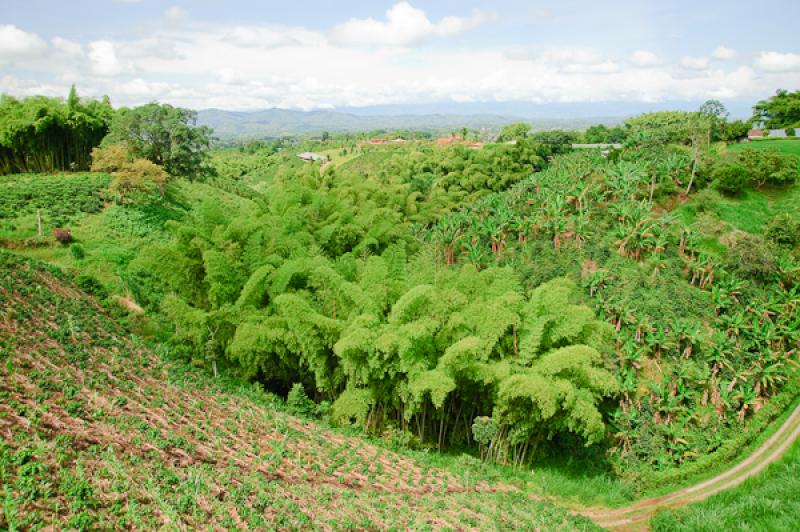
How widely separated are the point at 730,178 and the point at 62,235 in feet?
85.6

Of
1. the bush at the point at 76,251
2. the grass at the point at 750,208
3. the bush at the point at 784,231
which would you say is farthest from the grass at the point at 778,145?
the bush at the point at 76,251

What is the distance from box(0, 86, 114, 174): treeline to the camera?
2197 centimetres

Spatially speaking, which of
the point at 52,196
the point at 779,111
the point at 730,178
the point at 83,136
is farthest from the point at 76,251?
the point at 779,111

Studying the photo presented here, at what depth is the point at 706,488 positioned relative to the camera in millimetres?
12023

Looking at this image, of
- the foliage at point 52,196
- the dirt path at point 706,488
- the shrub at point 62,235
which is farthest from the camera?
the foliage at point 52,196

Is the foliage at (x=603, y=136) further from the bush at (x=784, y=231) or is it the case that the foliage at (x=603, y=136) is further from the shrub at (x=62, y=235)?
the shrub at (x=62, y=235)

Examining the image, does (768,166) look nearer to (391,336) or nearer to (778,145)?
(778,145)

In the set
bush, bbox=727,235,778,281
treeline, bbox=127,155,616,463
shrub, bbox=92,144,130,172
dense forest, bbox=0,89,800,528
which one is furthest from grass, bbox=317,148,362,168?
treeline, bbox=127,155,616,463

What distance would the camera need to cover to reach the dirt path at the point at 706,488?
10322mm

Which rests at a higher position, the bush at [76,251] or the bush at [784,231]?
the bush at [784,231]

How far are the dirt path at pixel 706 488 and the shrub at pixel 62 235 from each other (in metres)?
17.2

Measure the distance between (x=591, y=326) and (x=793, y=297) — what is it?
10.2m

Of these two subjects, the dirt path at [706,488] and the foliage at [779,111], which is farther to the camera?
the foliage at [779,111]

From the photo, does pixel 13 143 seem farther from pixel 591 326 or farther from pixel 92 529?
pixel 591 326
